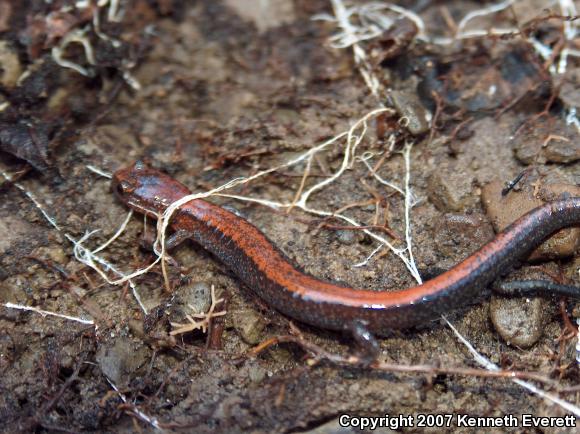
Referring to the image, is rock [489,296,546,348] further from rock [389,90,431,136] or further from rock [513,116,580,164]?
rock [389,90,431,136]

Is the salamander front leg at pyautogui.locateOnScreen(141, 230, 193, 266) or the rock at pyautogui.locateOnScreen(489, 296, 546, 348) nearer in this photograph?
the rock at pyautogui.locateOnScreen(489, 296, 546, 348)

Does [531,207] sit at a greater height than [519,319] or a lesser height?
greater

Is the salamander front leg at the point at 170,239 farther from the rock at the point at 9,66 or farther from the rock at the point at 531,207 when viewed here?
the rock at the point at 531,207

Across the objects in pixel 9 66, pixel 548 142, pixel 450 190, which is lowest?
pixel 450 190

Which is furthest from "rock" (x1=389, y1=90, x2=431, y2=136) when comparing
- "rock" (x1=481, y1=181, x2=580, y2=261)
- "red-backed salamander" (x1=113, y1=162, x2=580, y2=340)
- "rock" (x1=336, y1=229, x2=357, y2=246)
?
"red-backed salamander" (x1=113, y1=162, x2=580, y2=340)

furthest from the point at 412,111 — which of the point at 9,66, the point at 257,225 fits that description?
the point at 9,66

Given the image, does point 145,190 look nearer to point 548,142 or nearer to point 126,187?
point 126,187
